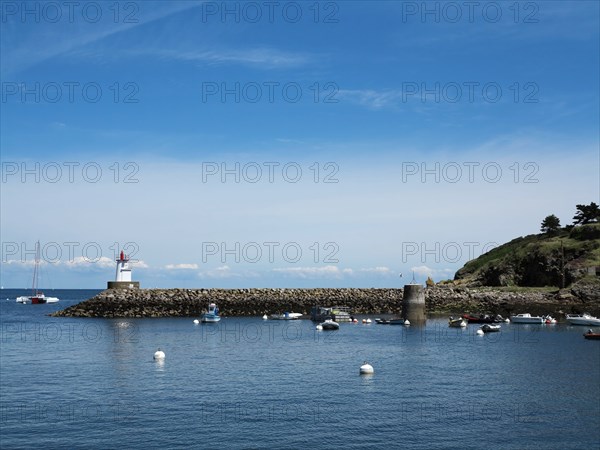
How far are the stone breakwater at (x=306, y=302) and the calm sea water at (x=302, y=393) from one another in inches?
1611

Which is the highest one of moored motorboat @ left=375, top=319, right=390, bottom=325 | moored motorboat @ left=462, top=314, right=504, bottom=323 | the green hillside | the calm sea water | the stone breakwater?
the green hillside

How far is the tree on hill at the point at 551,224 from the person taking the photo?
18200cm

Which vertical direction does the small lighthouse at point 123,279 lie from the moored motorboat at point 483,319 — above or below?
above

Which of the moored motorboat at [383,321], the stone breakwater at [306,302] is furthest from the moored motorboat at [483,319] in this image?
the stone breakwater at [306,302]

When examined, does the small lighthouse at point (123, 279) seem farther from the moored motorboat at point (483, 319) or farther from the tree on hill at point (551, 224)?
the tree on hill at point (551, 224)

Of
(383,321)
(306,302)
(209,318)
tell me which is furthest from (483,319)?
(209,318)

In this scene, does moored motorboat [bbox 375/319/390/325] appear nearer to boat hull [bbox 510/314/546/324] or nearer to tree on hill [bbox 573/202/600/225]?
boat hull [bbox 510/314/546/324]

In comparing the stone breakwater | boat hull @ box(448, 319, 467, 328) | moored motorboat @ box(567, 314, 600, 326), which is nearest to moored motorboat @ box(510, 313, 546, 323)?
moored motorboat @ box(567, 314, 600, 326)

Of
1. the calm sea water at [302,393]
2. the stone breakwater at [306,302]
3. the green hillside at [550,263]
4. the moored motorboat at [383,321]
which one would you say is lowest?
the calm sea water at [302,393]

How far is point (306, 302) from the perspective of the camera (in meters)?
144

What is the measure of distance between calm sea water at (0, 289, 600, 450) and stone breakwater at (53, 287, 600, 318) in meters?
40.9

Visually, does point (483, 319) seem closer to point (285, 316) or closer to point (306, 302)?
point (285, 316)

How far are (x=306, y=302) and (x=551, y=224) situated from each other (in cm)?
8377

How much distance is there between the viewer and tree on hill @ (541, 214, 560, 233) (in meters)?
182
